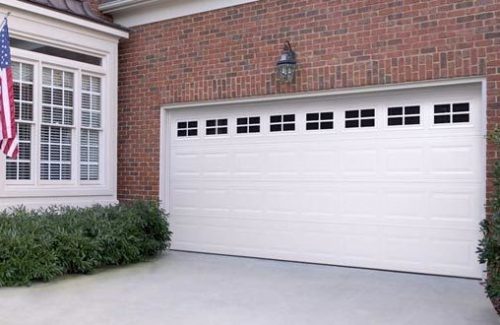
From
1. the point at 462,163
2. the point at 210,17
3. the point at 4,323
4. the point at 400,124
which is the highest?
the point at 210,17

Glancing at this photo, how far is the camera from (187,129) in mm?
9734

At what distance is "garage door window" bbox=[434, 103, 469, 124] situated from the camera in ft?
24.0

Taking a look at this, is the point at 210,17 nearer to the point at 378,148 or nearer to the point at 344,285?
the point at 378,148

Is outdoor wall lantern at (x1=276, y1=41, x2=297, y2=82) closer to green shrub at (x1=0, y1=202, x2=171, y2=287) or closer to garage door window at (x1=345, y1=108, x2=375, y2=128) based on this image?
garage door window at (x1=345, y1=108, x2=375, y2=128)

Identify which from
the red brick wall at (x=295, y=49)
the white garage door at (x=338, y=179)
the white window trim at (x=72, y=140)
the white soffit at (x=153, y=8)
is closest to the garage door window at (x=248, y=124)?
the white garage door at (x=338, y=179)

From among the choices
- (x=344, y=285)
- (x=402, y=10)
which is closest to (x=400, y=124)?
(x=402, y=10)

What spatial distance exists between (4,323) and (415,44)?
19.1ft

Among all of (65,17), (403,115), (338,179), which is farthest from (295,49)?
(65,17)

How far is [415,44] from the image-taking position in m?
7.48

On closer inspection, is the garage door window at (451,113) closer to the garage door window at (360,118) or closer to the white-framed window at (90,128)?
the garage door window at (360,118)

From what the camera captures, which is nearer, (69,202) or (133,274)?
(133,274)

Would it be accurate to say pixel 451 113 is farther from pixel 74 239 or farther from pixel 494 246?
pixel 74 239

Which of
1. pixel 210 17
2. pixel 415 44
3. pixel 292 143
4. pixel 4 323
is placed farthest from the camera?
pixel 210 17

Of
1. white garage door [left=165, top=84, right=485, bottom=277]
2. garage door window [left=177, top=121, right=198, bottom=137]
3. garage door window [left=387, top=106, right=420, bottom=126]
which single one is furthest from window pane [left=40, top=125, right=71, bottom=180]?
garage door window [left=387, top=106, right=420, bottom=126]
